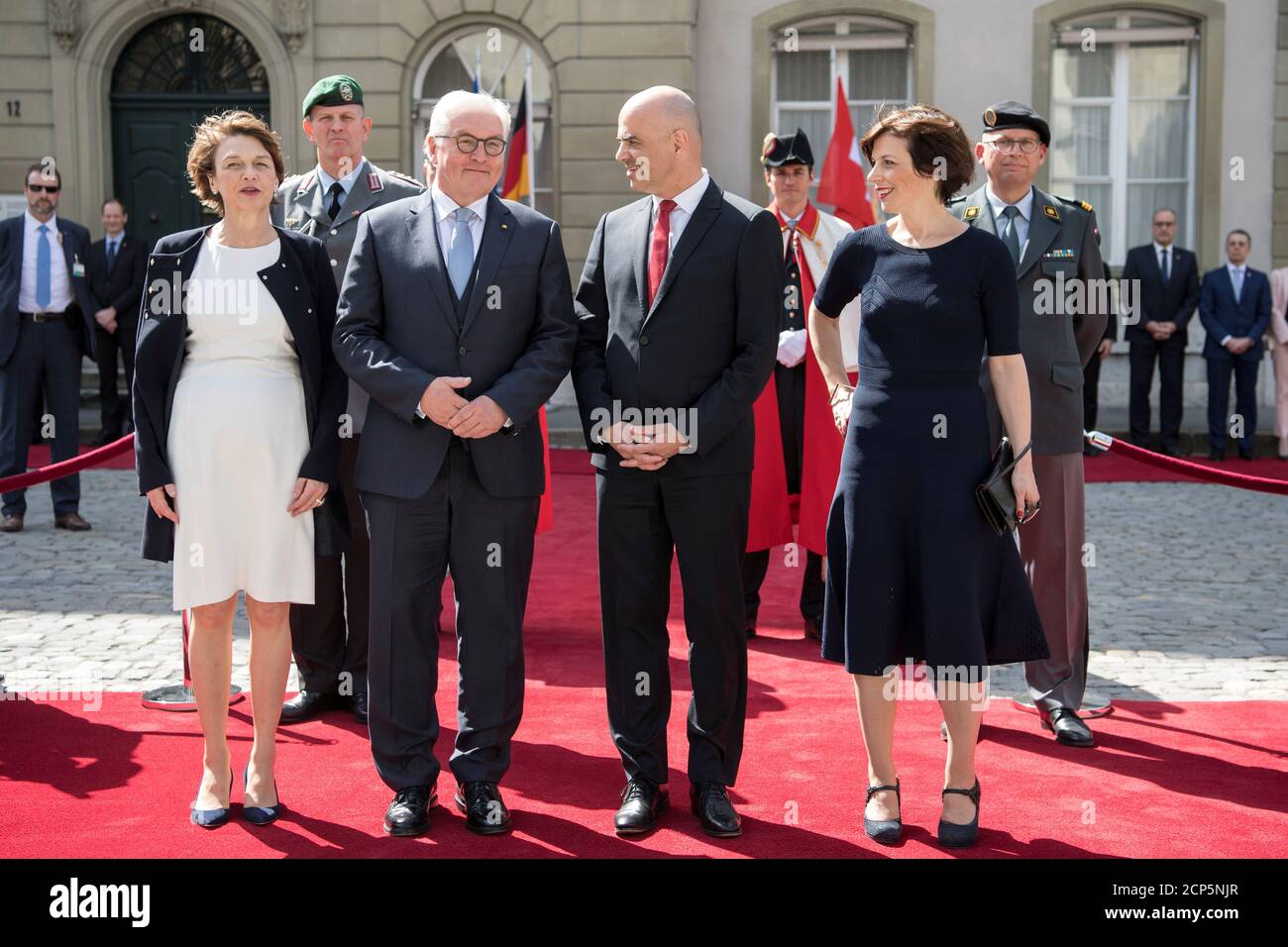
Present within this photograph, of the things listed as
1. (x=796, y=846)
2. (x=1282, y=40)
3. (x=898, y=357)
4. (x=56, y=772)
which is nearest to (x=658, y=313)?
(x=898, y=357)

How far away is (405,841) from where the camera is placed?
13.8 feet

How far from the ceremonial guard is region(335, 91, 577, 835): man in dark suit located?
2.62 meters

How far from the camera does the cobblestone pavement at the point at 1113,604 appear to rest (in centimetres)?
611

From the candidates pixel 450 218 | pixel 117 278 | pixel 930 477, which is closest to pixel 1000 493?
pixel 930 477

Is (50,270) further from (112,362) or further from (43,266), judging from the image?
(112,362)

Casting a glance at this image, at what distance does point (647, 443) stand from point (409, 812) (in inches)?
46.9

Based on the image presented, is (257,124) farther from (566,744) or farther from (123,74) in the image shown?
(123,74)

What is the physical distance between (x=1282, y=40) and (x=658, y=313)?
13.4m

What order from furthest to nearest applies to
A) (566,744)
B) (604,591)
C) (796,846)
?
(566,744), (604,591), (796,846)

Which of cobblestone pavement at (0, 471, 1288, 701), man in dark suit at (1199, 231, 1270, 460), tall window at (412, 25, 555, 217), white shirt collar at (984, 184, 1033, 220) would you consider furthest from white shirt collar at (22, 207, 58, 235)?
man in dark suit at (1199, 231, 1270, 460)

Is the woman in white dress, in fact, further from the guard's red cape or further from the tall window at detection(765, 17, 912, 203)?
the tall window at detection(765, 17, 912, 203)

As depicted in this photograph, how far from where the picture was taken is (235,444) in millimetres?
4398

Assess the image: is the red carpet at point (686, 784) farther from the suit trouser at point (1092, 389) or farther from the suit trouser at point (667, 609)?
the suit trouser at point (1092, 389)

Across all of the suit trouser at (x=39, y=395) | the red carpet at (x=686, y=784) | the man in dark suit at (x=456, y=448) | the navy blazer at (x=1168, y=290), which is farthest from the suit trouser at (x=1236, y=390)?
the man in dark suit at (x=456, y=448)
